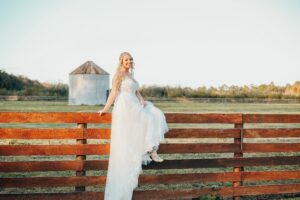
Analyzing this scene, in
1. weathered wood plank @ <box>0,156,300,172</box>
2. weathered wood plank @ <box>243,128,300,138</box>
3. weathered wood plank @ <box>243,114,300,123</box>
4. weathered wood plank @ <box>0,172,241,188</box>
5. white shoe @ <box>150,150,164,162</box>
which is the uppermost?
weathered wood plank @ <box>243,114,300,123</box>

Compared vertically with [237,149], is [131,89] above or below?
above

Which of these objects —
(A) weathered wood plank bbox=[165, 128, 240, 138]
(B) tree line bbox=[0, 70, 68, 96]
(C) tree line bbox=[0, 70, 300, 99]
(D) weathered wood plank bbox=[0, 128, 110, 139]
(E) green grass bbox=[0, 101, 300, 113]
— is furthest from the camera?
(C) tree line bbox=[0, 70, 300, 99]

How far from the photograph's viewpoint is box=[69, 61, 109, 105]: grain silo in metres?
48.9

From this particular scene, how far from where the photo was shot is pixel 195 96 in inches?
2425

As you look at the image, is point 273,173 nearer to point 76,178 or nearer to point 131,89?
point 131,89

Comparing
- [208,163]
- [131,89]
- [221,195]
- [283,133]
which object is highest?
[131,89]

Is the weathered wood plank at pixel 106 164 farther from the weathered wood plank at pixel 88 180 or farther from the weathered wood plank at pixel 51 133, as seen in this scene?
the weathered wood plank at pixel 51 133

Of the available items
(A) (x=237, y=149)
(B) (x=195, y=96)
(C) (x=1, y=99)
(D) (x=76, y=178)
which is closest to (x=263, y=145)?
→ (A) (x=237, y=149)

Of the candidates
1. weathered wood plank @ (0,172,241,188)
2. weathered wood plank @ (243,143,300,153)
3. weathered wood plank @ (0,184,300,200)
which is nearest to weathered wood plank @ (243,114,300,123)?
weathered wood plank @ (243,143,300,153)

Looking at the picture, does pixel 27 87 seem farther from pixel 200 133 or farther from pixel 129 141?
pixel 129 141

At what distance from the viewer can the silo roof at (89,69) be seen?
4978cm

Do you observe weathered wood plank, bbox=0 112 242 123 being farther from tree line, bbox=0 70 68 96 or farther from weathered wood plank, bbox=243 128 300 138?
tree line, bbox=0 70 68 96

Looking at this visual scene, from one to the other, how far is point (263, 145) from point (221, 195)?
121 cm

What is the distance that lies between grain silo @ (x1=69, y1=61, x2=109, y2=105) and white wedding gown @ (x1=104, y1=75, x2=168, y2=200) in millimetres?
42393
